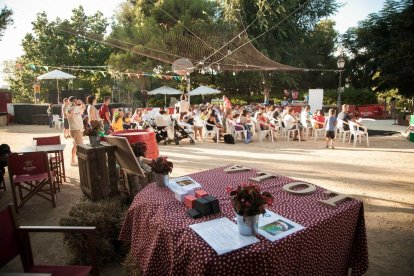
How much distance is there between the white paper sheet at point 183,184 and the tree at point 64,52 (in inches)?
1042

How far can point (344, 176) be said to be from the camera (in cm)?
586

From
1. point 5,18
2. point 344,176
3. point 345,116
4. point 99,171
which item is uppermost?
point 5,18

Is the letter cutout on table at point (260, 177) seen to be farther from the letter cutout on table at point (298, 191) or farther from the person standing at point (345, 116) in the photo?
the person standing at point (345, 116)

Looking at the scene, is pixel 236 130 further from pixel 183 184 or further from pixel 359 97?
pixel 359 97

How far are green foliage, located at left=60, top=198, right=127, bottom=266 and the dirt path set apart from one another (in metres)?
0.22

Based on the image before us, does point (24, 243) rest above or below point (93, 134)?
below

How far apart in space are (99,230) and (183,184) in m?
1.07

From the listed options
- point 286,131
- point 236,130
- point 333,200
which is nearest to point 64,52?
point 236,130

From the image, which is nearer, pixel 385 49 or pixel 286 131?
pixel 286 131

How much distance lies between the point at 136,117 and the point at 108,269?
8.93 m

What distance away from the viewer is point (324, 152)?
8.53 m

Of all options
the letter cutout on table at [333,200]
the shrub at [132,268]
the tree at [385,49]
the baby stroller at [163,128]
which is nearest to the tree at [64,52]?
the baby stroller at [163,128]

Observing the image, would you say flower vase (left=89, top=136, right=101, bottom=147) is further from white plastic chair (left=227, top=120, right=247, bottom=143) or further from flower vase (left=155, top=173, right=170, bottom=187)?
white plastic chair (left=227, top=120, right=247, bottom=143)

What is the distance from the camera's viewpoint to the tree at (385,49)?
19.4 metres
